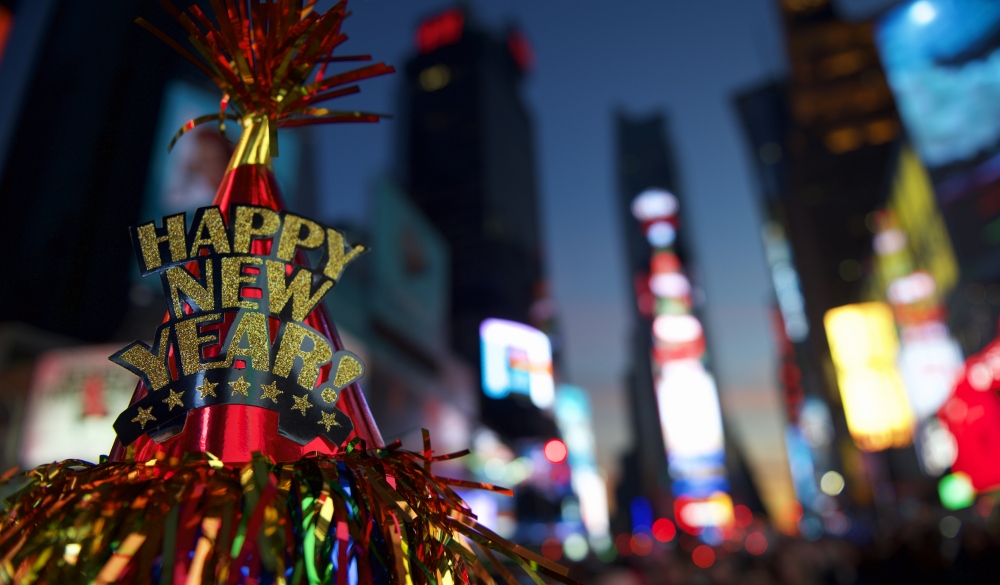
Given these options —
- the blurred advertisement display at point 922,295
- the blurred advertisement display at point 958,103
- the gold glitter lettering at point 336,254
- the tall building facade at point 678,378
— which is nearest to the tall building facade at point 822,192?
the tall building facade at point 678,378

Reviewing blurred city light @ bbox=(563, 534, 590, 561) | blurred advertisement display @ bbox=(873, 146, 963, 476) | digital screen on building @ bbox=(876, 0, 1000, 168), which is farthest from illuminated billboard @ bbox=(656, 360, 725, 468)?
digital screen on building @ bbox=(876, 0, 1000, 168)

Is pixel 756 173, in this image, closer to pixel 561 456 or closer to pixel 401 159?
pixel 401 159

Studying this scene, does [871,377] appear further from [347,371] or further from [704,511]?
[347,371]

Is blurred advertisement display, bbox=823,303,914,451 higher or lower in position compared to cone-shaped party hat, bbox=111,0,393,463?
higher

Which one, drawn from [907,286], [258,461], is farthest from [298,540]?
[907,286]

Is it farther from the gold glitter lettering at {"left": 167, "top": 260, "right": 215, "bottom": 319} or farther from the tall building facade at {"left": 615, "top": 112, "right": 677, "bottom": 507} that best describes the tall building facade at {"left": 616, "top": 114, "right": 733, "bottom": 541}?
the gold glitter lettering at {"left": 167, "top": 260, "right": 215, "bottom": 319}
